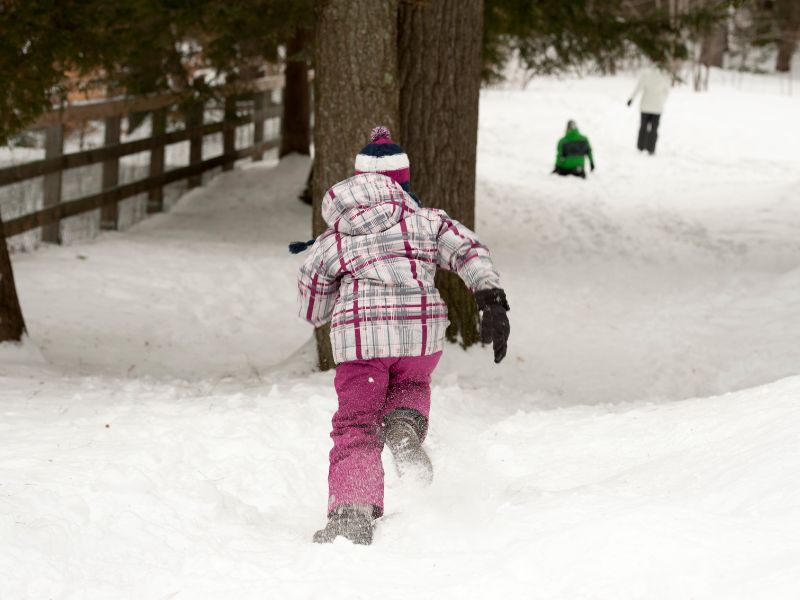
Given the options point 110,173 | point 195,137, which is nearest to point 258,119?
point 195,137

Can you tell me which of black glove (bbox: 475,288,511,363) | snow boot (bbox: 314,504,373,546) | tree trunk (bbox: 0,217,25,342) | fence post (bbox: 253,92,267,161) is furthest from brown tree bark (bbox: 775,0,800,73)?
snow boot (bbox: 314,504,373,546)

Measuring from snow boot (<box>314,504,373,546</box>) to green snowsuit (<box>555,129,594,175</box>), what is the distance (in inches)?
501

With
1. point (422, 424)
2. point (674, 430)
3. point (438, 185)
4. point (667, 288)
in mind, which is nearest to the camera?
point (422, 424)

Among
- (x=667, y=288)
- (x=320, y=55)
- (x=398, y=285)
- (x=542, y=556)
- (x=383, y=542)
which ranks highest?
(x=320, y=55)

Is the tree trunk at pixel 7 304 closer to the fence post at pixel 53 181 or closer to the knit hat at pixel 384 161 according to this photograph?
the fence post at pixel 53 181

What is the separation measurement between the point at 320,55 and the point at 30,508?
3763mm

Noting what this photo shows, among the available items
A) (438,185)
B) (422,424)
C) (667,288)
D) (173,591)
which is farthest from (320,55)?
(667,288)

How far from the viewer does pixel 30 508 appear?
404 cm

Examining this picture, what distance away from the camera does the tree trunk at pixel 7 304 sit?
23.9ft

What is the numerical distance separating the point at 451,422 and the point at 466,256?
1882 millimetres

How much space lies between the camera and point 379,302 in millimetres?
4062

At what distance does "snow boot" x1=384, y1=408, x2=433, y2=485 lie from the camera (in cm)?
420

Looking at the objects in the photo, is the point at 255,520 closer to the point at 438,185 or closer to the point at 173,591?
the point at 173,591

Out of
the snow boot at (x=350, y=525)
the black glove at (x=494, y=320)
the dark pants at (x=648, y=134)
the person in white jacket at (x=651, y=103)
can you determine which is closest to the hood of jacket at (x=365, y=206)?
the black glove at (x=494, y=320)
